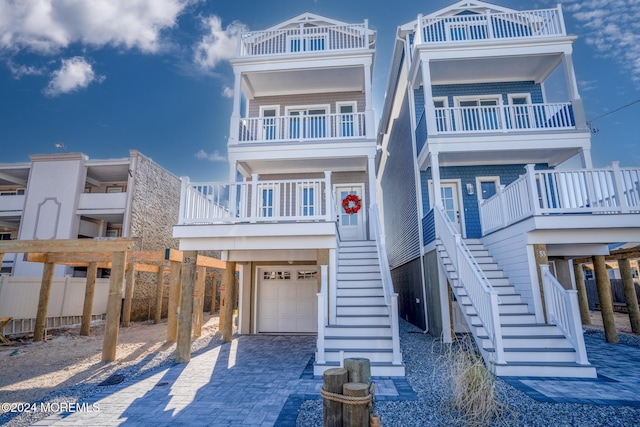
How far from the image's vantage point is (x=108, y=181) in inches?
716

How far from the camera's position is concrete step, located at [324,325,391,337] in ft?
20.8

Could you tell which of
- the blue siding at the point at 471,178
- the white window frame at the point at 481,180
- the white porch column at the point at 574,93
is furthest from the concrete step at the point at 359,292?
the white porch column at the point at 574,93

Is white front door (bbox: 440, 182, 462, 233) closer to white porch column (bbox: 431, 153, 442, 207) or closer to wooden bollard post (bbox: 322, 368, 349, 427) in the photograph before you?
white porch column (bbox: 431, 153, 442, 207)

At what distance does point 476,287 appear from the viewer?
6.35 meters

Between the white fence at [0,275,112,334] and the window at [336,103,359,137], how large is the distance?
40.2 feet

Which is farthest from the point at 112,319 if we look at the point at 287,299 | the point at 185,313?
the point at 287,299

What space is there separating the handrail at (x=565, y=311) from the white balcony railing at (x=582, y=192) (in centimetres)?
132

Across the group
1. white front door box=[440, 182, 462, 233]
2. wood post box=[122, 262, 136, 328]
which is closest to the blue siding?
white front door box=[440, 182, 462, 233]

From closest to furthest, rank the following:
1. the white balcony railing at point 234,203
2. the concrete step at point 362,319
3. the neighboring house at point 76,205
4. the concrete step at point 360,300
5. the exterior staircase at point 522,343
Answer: the exterior staircase at point 522,343 < the concrete step at point 362,319 < the white balcony railing at point 234,203 < the concrete step at point 360,300 < the neighboring house at point 76,205

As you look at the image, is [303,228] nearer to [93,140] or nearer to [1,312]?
[1,312]

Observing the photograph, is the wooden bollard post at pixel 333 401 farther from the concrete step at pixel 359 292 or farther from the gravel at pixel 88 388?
the concrete step at pixel 359 292

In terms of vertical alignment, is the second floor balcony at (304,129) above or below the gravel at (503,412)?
above

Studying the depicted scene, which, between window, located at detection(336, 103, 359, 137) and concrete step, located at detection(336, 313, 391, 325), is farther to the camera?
window, located at detection(336, 103, 359, 137)

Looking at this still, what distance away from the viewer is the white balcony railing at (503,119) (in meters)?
9.26
